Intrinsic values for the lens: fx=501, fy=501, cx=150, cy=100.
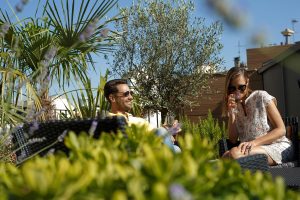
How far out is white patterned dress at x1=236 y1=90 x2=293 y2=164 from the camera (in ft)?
11.4

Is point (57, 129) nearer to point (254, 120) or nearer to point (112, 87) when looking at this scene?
point (254, 120)

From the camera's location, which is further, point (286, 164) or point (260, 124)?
point (260, 124)

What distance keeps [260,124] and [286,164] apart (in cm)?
33

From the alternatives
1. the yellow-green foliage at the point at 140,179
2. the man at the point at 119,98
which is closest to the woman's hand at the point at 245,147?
the man at the point at 119,98

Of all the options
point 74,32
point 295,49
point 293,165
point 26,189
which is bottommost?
point 293,165

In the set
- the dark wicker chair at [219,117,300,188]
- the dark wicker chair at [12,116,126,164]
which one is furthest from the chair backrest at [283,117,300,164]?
the dark wicker chair at [12,116,126,164]

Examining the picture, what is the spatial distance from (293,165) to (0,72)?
2297 millimetres

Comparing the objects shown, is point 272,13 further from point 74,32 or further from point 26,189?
point 74,32

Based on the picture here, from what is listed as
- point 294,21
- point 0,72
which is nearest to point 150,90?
point 0,72

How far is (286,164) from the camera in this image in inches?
135

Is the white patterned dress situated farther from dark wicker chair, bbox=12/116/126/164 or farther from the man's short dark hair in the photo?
dark wicker chair, bbox=12/116/126/164

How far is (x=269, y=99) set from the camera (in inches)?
139

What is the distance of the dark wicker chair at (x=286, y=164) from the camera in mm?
2015

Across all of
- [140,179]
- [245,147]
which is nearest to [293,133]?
[245,147]
